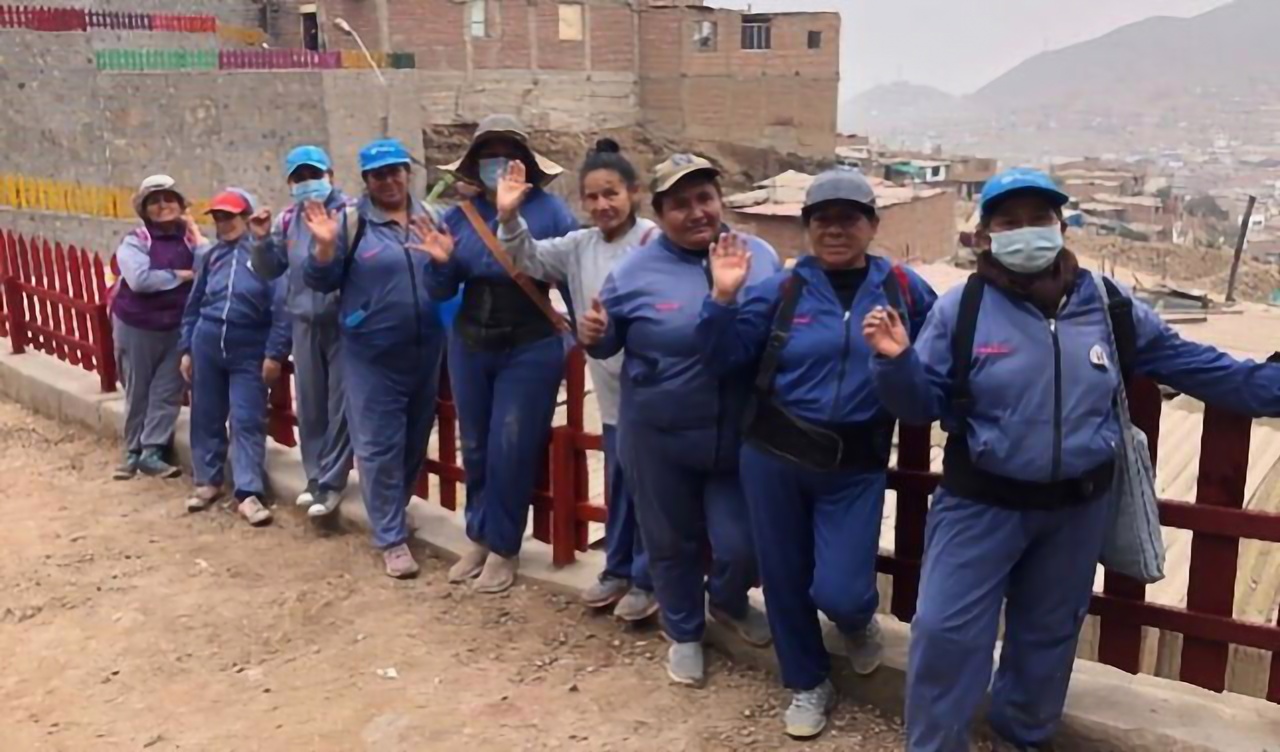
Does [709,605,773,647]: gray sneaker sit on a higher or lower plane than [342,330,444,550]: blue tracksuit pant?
lower

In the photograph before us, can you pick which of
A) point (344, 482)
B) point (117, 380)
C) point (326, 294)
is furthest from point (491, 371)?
point (117, 380)

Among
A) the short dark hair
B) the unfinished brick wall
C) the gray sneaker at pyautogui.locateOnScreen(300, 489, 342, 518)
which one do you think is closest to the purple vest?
the gray sneaker at pyautogui.locateOnScreen(300, 489, 342, 518)

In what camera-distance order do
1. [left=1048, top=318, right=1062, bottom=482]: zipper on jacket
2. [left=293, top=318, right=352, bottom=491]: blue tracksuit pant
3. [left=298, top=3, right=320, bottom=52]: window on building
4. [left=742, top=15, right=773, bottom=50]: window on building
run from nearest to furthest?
[left=1048, top=318, right=1062, bottom=482]: zipper on jacket < [left=293, top=318, right=352, bottom=491]: blue tracksuit pant < [left=298, top=3, right=320, bottom=52]: window on building < [left=742, top=15, right=773, bottom=50]: window on building

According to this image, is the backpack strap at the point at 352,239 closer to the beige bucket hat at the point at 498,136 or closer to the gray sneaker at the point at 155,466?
the beige bucket hat at the point at 498,136

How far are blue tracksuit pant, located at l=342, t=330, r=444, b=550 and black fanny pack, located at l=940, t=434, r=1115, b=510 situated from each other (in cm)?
249

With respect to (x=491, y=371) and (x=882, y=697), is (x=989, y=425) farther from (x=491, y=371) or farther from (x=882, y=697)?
(x=491, y=371)

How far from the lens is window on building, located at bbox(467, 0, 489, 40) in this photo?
3366 cm

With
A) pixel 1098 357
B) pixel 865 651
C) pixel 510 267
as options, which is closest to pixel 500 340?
pixel 510 267

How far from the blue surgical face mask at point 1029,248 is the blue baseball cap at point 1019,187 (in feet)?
0.25

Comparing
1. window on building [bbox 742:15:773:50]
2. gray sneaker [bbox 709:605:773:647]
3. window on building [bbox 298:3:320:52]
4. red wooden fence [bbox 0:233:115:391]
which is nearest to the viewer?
gray sneaker [bbox 709:605:773:647]

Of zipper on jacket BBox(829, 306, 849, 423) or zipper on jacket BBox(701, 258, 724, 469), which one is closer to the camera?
zipper on jacket BBox(829, 306, 849, 423)

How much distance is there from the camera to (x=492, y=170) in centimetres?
431

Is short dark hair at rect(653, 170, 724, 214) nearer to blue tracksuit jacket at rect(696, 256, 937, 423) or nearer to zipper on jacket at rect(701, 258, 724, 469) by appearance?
zipper on jacket at rect(701, 258, 724, 469)

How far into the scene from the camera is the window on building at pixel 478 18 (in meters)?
33.7
